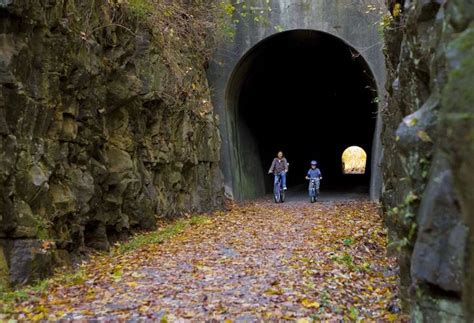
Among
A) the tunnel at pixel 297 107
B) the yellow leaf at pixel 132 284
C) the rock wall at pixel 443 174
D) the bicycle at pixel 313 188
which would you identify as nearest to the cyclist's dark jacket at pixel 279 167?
the bicycle at pixel 313 188

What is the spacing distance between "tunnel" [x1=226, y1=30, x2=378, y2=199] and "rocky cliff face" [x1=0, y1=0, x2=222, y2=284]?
4.67m

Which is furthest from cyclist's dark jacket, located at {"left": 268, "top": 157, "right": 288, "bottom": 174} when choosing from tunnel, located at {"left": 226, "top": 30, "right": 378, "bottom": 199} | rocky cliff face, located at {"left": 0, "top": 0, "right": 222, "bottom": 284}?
rocky cliff face, located at {"left": 0, "top": 0, "right": 222, "bottom": 284}

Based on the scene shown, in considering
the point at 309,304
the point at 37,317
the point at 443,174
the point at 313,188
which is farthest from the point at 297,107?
the point at 443,174

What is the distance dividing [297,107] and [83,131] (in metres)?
18.9

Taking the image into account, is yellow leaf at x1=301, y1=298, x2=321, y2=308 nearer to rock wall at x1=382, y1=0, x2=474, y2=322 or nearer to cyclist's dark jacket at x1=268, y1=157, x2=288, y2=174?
rock wall at x1=382, y1=0, x2=474, y2=322

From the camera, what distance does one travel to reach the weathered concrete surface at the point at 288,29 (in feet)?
48.2

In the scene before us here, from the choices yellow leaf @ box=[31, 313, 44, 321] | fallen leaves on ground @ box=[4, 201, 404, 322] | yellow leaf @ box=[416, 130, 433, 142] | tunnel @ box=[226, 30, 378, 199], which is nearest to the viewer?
yellow leaf @ box=[416, 130, 433, 142]

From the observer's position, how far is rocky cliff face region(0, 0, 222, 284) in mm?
5785

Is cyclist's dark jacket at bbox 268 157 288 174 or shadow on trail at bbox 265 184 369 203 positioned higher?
cyclist's dark jacket at bbox 268 157 288 174

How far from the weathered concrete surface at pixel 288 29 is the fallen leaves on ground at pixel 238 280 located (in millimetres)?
6154

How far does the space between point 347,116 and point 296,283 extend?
2352 cm

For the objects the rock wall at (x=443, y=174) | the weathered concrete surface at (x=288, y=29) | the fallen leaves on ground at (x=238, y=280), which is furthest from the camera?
the weathered concrete surface at (x=288, y=29)

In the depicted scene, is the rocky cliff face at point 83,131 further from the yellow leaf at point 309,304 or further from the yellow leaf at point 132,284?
the yellow leaf at point 309,304

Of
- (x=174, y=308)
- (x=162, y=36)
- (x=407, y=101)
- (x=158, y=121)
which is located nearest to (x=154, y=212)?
(x=158, y=121)
